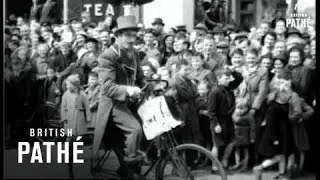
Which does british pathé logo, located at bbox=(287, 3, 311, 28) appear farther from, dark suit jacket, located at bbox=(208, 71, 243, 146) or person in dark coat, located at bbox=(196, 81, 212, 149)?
person in dark coat, located at bbox=(196, 81, 212, 149)

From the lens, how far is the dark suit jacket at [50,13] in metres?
6.21

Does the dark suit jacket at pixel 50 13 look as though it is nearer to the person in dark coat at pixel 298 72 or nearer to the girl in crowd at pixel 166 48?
the girl in crowd at pixel 166 48

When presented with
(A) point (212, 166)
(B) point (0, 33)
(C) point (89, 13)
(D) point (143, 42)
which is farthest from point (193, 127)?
(B) point (0, 33)

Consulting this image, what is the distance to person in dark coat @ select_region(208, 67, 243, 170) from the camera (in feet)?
19.9

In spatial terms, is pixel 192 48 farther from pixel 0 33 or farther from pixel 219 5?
pixel 0 33

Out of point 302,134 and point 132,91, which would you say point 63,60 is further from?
point 302,134

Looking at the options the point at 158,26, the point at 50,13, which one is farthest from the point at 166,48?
the point at 50,13

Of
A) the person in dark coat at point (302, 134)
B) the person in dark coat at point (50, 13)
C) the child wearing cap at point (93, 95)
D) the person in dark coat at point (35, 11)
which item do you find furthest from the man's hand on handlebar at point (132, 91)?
the person in dark coat at point (302, 134)

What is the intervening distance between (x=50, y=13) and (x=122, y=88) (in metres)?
1.15

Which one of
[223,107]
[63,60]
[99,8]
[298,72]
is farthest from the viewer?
[63,60]

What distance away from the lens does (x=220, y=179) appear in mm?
5742

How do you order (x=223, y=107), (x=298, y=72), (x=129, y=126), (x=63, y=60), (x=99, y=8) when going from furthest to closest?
1. (x=63, y=60)
2. (x=99, y=8)
3. (x=223, y=107)
4. (x=298, y=72)
5. (x=129, y=126)

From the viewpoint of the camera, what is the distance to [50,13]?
625cm

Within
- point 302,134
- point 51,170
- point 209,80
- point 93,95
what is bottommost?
point 51,170
